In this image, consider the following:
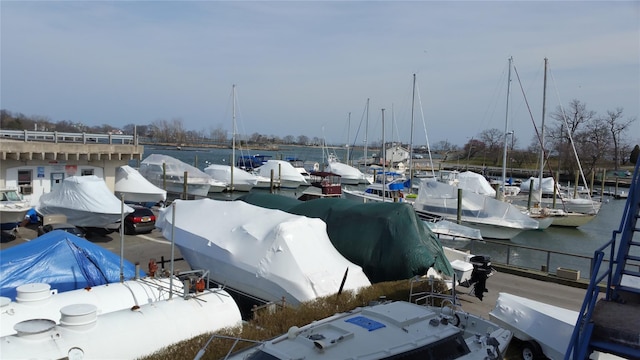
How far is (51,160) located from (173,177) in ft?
81.4

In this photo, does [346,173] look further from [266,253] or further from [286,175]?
[266,253]

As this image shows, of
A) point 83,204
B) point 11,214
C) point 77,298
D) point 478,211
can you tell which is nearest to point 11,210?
point 11,214

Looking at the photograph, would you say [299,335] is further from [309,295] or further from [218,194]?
[218,194]

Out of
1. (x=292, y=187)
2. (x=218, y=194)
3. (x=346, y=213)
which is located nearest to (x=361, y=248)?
(x=346, y=213)

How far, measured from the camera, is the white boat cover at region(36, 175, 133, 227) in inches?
Result: 830

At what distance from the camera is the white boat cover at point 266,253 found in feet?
37.4

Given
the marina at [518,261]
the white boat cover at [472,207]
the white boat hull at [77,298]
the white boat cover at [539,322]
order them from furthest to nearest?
the white boat cover at [472,207]
the marina at [518,261]
the white boat cover at [539,322]
the white boat hull at [77,298]

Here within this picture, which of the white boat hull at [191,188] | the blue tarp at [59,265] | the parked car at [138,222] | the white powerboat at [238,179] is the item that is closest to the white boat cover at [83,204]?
the parked car at [138,222]

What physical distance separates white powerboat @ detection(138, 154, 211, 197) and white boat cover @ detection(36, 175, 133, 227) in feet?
86.5

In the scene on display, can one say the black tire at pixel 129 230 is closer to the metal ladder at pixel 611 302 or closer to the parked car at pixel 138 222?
the parked car at pixel 138 222

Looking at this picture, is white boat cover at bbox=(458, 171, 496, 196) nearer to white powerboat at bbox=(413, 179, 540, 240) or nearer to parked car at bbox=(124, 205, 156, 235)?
white powerboat at bbox=(413, 179, 540, 240)

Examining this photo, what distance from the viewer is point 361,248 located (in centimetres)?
1371

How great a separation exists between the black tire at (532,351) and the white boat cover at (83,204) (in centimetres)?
1715

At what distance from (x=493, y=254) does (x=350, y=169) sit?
44687 millimetres
